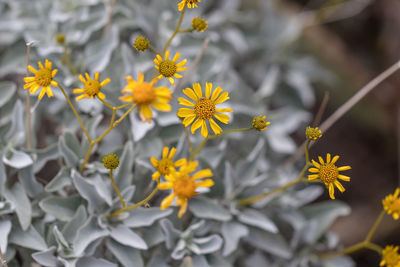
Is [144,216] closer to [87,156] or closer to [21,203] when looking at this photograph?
[87,156]

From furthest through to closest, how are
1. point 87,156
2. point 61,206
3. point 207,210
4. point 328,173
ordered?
1. point 207,210
2. point 61,206
3. point 87,156
4. point 328,173

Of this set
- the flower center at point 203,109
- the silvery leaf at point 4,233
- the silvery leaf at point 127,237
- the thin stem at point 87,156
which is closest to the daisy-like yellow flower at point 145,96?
the flower center at point 203,109

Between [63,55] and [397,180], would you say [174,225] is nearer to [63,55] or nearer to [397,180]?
[63,55]

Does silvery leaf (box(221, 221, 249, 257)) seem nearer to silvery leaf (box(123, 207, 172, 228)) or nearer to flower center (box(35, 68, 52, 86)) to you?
silvery leaf (box(123, 207, 172, 228))

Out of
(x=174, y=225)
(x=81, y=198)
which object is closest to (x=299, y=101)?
(x=174, y=225)

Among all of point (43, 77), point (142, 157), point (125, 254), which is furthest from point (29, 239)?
point (43, 77)

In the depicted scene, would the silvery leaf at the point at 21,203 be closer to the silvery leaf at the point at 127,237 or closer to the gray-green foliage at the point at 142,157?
the gray-green foliage at the point at 142,157
